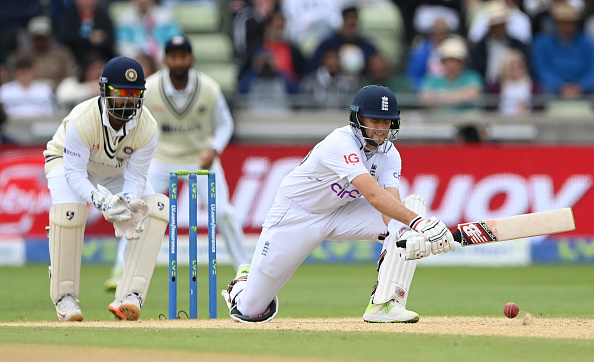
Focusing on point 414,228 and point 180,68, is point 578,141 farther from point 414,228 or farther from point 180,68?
point 414,228

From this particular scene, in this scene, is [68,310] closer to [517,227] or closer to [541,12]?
[517,227]

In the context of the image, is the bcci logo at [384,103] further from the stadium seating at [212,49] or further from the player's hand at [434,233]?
the stadium seating at [212,49]

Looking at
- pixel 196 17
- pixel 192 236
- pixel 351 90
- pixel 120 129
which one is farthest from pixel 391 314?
pixel 196 17

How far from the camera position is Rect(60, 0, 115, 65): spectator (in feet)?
45.1

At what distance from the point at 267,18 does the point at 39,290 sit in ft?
20.2

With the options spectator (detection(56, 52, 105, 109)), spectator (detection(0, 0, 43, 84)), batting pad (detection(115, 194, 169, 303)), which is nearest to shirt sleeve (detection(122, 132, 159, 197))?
batting pad (detection(115, 194, 169, 303))

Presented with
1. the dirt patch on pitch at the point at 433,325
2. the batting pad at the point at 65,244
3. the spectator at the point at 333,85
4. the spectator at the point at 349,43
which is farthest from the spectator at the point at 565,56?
the batting pad at the point at 65,244

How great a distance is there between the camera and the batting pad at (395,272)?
6410 mm

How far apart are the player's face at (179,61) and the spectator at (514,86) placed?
499cm

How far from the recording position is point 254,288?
22.1 ft

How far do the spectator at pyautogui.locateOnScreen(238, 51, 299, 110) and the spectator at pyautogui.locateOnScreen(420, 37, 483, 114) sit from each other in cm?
174

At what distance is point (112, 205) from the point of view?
664 cm

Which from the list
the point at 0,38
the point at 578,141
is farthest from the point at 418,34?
the point at 0,38

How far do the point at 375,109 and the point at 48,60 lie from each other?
8.68 meters
